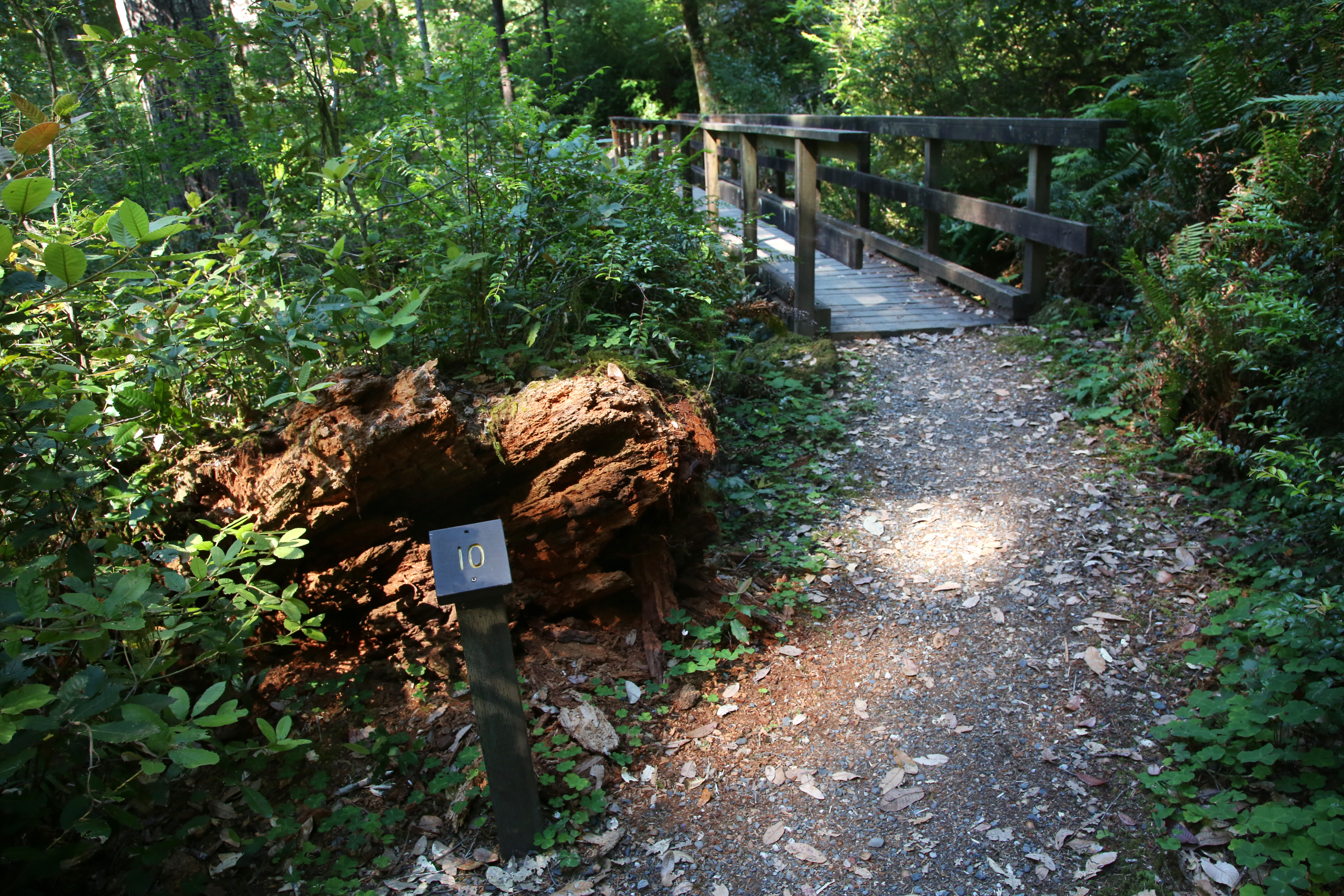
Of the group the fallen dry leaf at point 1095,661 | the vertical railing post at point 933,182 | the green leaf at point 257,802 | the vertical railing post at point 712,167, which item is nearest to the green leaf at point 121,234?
the green leaf at point 257,802

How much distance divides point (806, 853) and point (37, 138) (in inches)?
111

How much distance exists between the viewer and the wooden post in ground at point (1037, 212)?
238 inches

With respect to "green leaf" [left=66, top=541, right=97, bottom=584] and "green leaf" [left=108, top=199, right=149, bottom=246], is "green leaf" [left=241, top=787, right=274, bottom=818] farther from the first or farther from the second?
"green leaf" [left=108, top=199, right=149, bottom=246]

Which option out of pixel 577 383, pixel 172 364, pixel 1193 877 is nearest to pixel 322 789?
pixel 172 364

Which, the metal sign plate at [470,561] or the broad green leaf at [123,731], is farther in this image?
the metal sign plate at [470,561]

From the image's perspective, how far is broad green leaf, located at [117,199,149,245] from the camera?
88.0 inches

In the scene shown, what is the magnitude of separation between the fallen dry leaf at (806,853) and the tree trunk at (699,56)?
14.9 meters

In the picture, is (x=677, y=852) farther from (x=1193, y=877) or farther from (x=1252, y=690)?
(x=1252, y=690)

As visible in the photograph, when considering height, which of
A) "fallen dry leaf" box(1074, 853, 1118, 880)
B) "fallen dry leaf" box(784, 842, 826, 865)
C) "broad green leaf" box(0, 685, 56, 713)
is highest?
"broad green leaf" box(0, 685, 56, 713)

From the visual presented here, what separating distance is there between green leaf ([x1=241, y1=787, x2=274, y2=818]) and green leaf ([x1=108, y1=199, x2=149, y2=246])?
1466mm

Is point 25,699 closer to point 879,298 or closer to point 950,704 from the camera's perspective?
point 950,704

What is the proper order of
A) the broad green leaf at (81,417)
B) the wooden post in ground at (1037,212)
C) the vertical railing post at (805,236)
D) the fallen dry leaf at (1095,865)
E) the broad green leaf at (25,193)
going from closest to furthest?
the broad green leaf at (25,193) → the broad green leaf at (81,417) → the fallen dry leaf at (1095,865) → the wooden post in ground at (1037,212) → the vertical railing post at (805,236)

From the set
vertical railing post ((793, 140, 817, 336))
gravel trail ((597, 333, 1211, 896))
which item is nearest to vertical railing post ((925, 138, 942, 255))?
vertical railing post ((793, 140, 817, 336))

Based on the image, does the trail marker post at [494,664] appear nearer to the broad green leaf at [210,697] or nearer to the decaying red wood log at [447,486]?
the broad green leaf at [210,697]
